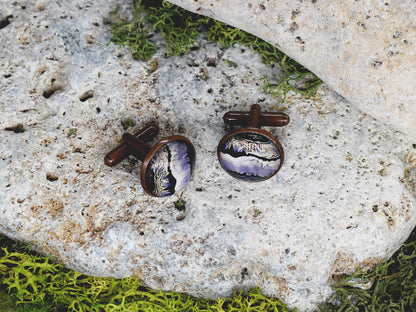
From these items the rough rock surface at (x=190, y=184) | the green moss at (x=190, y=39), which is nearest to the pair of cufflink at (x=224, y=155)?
the rough rock surface at (x=190, y=184)

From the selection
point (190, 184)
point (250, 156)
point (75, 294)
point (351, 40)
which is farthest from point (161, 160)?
point (351, 40)

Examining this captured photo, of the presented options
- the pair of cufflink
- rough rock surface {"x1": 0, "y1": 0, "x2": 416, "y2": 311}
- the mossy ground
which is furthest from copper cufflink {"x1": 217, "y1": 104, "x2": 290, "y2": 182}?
the mossy ground

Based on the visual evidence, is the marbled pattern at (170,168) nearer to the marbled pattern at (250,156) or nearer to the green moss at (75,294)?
the marbled pattern at (250,156)

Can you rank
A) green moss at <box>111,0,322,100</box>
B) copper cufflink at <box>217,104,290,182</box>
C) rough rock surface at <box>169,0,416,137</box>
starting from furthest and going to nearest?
1. green moss at <box>111,0,322,100</box>
2. copper cufflink at <box>217,104,290,182</box>
3. rough rock surface at <box>169,0,416,137</box>

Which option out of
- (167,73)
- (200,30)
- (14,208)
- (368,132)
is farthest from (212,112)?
(14,208)

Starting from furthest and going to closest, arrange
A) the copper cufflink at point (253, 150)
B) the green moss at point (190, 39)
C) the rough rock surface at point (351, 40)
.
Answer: the green moss at point (190, 39) < the copper cufflink at point (253, 150) < the rough rock surface at point (351, 40)

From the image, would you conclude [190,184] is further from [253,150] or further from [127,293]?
[127,293]

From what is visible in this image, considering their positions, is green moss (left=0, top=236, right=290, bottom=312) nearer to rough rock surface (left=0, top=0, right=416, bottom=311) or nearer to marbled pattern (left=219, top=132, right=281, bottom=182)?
rough rock surface (left=0, top=0, right=416, bottom=311)

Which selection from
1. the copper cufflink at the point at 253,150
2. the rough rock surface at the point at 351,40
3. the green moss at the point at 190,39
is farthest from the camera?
→ the green moss at the point at 190,39
